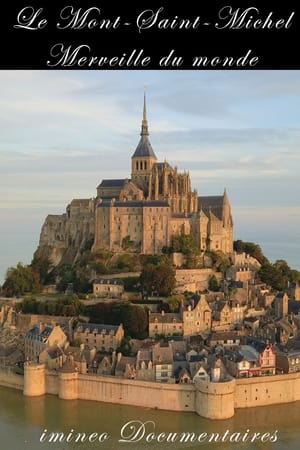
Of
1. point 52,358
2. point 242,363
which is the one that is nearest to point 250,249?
point 242,363

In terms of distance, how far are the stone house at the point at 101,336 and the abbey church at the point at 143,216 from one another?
405 inches

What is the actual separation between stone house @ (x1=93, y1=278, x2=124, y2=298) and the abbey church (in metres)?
5.12

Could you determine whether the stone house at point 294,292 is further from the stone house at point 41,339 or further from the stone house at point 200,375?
the stone house at point 41,339

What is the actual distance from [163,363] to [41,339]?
6368mm

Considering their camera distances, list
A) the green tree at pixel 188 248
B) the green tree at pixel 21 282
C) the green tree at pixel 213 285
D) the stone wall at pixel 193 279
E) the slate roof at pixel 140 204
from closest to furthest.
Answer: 1. the stone wall at pixel 193 279
2. the green tree at pixel 21 282
3. the green tree at pixel 213 285
4. the green tree at pixel 188 248
5. the slate roof at pixel 140 204

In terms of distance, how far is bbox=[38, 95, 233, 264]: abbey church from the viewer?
125ft

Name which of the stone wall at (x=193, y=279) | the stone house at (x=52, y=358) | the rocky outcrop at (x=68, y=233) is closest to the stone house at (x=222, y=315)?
the stone wall at (x=193, y=279)

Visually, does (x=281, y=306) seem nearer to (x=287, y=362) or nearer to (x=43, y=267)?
(x=287, y=362)

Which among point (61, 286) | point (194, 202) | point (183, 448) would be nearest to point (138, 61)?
point (183, 448)

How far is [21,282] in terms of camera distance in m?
35.2

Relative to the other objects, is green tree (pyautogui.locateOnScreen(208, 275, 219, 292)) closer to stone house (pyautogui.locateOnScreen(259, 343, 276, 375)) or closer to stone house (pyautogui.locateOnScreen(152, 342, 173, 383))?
stone house (pyautogui.locateOnScreen(259, 343, 276, 375))

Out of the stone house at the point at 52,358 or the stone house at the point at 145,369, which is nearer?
the stone house at the point at 145,369

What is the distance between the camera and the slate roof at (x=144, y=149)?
43094 mm

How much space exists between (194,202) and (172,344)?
16749 mm
